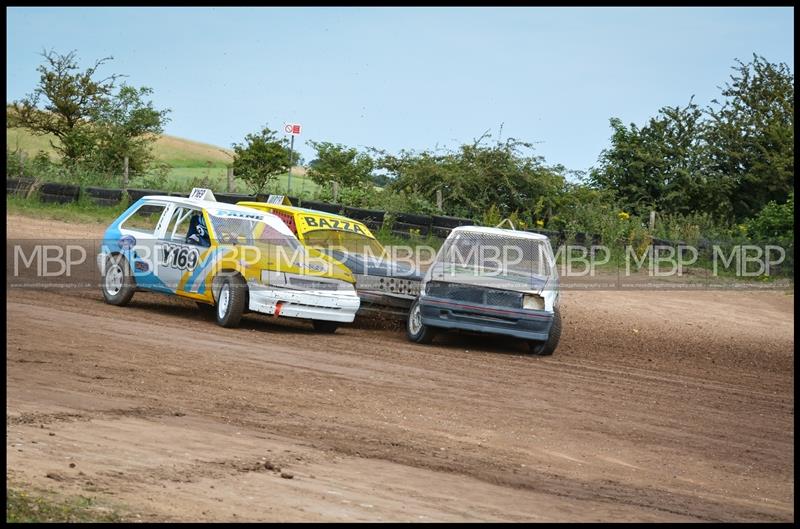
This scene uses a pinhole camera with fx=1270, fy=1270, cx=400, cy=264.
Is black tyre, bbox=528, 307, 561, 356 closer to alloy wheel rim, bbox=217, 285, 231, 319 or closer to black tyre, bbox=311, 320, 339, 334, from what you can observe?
black tyre, bbox=311, 320, 339, 334

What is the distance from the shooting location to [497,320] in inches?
616

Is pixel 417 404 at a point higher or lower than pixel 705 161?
lower

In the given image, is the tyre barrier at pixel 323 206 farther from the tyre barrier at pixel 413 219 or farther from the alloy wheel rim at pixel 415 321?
the alloy wheel rim at pixel 415 321

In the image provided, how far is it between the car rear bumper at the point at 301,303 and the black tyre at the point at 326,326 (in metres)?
0.82

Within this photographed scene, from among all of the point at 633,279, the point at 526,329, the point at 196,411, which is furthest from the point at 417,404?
the point at 633,279

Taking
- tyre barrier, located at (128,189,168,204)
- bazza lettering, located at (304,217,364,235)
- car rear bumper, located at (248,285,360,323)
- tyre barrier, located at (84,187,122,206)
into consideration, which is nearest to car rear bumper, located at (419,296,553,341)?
car rear bumper, located at (248,285,360,323)

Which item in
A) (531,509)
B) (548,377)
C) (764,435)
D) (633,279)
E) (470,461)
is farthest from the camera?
(633,279)

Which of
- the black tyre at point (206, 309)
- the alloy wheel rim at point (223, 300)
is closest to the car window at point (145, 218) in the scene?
the black tyre at point (206, 309)

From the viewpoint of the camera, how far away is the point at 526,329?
618 inches

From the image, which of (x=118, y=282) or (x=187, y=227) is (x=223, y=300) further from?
(x=118, y=282)

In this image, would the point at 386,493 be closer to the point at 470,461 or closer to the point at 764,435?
the point at 470,461

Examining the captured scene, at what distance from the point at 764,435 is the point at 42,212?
70.3ft

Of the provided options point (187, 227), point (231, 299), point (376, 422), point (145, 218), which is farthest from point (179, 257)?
point (376, 422)

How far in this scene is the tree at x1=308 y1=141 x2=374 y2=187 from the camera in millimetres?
42688
